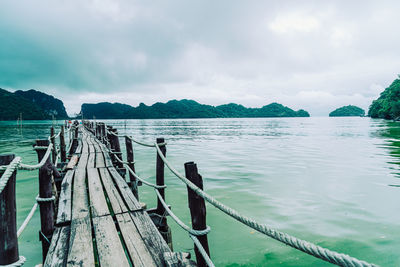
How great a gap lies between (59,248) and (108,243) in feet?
2.03

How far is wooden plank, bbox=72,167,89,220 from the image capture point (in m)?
4.04

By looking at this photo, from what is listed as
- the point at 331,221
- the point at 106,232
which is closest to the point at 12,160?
the point at 106,232

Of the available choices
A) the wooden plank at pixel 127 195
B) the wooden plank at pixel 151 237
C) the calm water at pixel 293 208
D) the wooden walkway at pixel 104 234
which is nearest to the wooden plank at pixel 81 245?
the wooden walkway at pixel 104 234

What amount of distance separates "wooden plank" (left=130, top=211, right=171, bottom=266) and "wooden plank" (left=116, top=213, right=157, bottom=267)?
52 mm

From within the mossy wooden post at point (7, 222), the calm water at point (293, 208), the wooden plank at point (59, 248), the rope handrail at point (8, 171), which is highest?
the rope handrail at point (8, 171)

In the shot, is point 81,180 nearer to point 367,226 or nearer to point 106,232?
point 106,232

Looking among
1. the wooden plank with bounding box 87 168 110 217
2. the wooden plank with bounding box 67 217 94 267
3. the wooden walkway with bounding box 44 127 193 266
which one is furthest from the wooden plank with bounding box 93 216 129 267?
the wooden plank with bounding box 87 168 110 217

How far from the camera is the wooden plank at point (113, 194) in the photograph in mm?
4230

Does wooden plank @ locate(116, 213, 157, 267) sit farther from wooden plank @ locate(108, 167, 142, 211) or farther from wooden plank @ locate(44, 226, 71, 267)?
wooden plank @ locate(44, 226, 71, 267)

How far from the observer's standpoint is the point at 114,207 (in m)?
4.28

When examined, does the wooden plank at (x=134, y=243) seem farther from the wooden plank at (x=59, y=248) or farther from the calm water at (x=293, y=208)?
the calm water at (x=293, y=208)

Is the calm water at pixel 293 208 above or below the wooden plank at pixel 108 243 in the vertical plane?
below

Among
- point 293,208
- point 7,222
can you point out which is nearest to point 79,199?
point 7,222

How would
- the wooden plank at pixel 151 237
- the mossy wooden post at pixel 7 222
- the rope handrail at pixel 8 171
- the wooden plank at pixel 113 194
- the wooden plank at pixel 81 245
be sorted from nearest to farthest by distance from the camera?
the rope handrail at pixel 8 171 → the mossy wooden post at pixel 7 222 → the wooden plank at pixel 81 245 → the wooden plank at pixel 151 237 → the wooden plank at pixel 113 194
